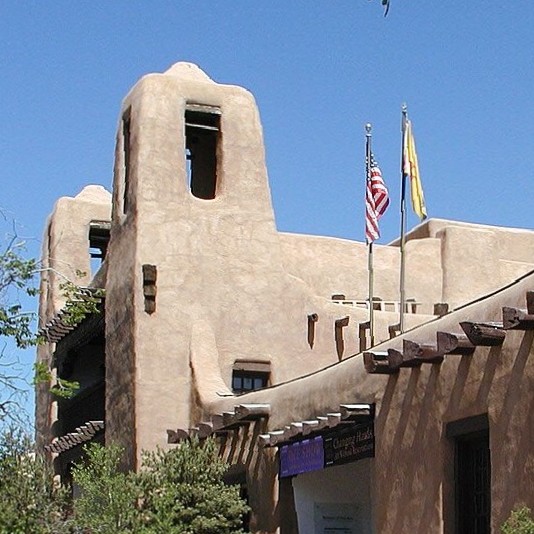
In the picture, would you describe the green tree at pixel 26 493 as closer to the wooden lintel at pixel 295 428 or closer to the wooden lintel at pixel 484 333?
the wooden lintel at pixel 295 428

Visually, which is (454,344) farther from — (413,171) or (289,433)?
(413,171)

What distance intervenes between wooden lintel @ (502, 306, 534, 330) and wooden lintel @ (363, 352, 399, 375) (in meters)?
3.07

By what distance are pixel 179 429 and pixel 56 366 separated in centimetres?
784

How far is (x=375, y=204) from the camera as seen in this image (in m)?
24.4

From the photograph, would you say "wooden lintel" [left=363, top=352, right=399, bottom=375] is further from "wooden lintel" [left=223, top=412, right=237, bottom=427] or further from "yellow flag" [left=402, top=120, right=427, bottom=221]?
"yellow flag" [left=402, top=120, right=427, bottom=221]

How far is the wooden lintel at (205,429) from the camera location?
72.6 ft

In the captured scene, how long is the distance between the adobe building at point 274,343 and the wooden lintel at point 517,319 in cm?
2

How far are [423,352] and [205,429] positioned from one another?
7.34 m

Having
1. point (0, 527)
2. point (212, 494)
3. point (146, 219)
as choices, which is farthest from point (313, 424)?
point (146, 219)

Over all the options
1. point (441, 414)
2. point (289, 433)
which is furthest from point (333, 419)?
point (441, 414)

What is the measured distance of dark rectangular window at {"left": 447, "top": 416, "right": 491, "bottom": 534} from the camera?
49.8ft

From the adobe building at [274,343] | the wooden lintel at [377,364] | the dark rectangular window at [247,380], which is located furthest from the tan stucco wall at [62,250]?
the wooden lintel at [377,364]

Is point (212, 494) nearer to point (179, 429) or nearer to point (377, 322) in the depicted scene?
point (179, 429)

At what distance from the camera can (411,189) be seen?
24672mm
